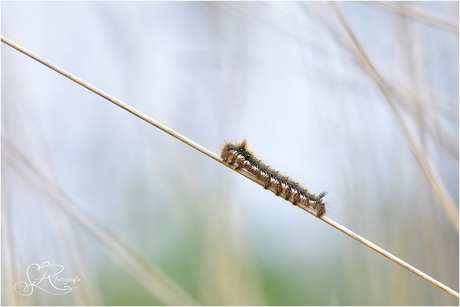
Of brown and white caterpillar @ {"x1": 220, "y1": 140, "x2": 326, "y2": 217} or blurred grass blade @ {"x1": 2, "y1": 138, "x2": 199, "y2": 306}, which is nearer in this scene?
brown and white caterpillar @ {"x1": 220, "y1": 140, "x2": 326, "y2": 217}

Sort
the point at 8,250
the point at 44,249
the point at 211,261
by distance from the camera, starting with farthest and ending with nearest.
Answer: the point at 211,261
the point at 44,249
the point at 8,250

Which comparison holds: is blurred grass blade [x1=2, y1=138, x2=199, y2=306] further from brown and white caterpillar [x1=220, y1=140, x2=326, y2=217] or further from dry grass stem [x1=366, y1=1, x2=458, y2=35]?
dry grass stem [x1=366, y1=1, x2=458, y2=35]

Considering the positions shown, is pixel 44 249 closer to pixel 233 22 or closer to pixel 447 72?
pixel 233 22

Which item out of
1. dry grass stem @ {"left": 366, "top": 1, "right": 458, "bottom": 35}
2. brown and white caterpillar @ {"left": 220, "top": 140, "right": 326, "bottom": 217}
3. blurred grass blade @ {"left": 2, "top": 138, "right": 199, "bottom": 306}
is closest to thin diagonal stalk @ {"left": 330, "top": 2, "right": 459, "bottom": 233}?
dry grass stem @ {"left": 366, "top": 1, "right": 458, "bottom": 35}

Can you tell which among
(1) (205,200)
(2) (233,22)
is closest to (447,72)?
(2) (233,22)

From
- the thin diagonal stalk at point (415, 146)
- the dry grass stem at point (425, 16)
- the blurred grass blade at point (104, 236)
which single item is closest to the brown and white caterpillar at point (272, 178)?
the thin diagonal stalk at point (415, 146)

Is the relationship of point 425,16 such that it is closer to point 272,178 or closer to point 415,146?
point 415,146
